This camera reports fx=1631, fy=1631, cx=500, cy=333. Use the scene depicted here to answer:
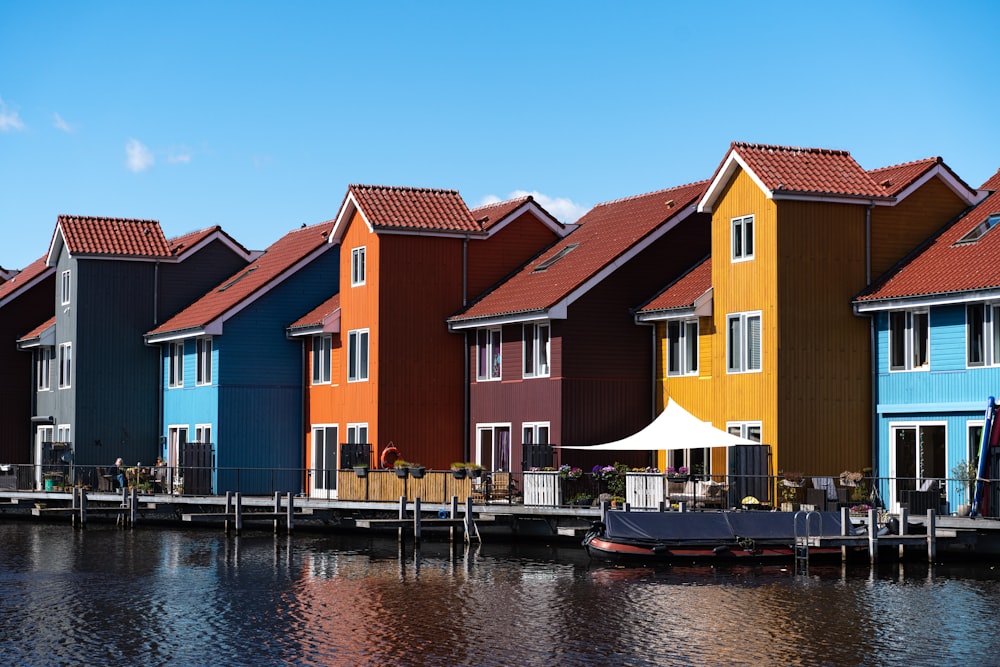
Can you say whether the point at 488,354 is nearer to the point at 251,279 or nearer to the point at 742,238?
the point at 742,238

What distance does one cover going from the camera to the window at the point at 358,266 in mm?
59625

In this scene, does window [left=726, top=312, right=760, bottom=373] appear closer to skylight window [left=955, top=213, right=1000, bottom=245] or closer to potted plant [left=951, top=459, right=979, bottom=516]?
skylight window [left=955, top=213, right=1000, bottom=245]

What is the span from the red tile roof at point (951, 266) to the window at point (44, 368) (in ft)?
135

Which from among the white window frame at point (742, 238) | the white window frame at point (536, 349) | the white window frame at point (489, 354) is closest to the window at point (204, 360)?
the white window frame at point (489, 354)

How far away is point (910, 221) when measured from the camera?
49.5m

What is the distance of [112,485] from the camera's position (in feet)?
214

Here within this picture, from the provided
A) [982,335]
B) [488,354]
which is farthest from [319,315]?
[982,335]

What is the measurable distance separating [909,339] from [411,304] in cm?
1882

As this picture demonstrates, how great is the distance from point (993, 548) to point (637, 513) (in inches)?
375

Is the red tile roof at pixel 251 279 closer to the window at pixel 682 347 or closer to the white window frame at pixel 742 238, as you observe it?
the window at pixel 682 347

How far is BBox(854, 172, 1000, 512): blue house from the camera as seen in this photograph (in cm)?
4422

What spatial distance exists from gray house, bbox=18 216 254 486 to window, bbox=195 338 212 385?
4.20 metres

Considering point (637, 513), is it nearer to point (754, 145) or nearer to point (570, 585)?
point (570, 585)

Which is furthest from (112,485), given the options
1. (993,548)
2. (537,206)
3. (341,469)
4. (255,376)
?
(993,548)
